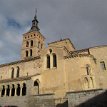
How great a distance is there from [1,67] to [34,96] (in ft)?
48.5

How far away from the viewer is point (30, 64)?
35.9m

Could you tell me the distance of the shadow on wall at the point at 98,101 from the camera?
2002 cm

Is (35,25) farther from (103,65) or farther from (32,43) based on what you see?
(103,65)

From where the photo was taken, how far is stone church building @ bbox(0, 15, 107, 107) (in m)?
29.5

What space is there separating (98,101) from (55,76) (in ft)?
40.1

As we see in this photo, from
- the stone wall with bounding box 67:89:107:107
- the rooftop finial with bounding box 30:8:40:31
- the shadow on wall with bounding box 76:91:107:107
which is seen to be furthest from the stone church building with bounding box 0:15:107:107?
the rooftop finial with bounding box 30:8:40:31

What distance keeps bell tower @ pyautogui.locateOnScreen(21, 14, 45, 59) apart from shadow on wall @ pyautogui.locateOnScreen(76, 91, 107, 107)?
35708 millimetres

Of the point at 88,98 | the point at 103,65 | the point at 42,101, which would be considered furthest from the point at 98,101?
the point at 103,65

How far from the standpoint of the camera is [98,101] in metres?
20.2

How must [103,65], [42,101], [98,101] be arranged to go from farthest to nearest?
[103,65] < [42,101] < [98,101]

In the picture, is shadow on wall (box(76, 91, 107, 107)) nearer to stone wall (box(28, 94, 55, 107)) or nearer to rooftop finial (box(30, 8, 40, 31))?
stone wall (box(28, 94, 55, 107))

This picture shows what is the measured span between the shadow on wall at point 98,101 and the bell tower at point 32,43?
35.7m

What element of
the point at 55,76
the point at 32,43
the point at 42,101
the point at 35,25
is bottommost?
the point at 42,101

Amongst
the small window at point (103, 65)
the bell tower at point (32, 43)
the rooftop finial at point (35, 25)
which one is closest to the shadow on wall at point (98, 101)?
the small window at point (103, 65)
